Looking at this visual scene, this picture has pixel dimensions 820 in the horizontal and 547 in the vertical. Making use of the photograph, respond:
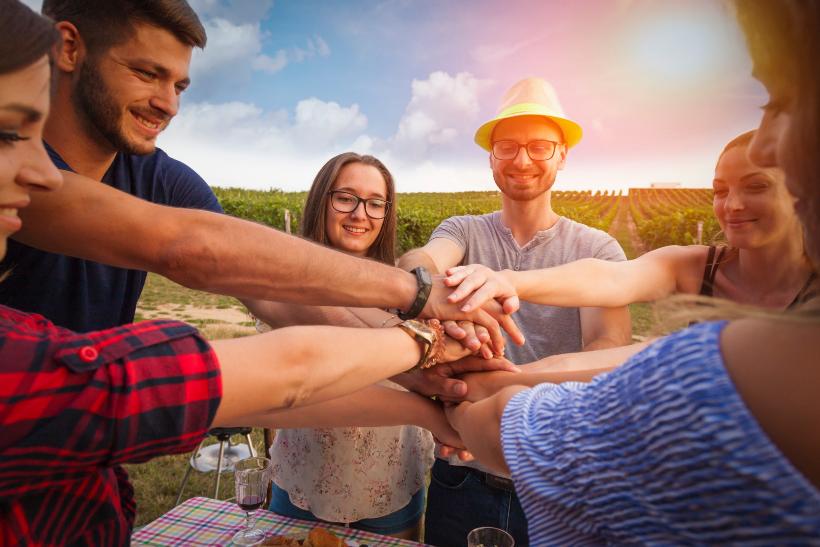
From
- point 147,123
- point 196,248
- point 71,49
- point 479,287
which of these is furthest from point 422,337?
point 71,49

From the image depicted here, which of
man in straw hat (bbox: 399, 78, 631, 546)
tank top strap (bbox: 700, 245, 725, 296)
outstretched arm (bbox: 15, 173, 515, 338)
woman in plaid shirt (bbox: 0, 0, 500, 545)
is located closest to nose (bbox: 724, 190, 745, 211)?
tank top strap (bbox: 700, 245, 725, 296)

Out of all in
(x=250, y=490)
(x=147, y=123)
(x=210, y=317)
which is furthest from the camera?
(x=210, y=317)

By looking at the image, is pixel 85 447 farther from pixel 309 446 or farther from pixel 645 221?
pixel 645 221

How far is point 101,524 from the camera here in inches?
47.0

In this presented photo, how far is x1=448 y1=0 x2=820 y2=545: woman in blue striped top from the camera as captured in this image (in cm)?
64

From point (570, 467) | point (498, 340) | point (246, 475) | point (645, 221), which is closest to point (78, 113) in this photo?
point (246, 475)

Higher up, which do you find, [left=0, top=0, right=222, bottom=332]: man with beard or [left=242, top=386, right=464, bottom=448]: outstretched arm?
[left=0, top=0, right=222, bottom=332]: man with beard

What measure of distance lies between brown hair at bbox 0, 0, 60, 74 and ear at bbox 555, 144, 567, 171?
2476 mm

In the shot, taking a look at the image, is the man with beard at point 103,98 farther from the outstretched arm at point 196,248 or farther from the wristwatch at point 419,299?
the wristwatch at point 419,299

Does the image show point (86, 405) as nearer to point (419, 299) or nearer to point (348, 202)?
point (419, 299)

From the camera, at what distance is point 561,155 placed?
3047mm

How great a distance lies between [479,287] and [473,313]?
11cm

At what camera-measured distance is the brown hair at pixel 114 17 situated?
213 cm

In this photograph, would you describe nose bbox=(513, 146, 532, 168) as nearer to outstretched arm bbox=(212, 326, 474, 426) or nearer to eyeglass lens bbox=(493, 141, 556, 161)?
eyeglass lens bbox=(493, 141, 556, 161)
